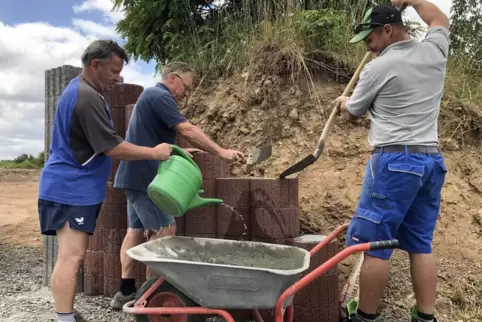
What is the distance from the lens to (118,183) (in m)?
3.31

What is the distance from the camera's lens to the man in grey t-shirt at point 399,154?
2414 mm

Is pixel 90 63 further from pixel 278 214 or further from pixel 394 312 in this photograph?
pixel 394 312

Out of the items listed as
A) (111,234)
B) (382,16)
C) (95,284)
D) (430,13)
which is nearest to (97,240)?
(111,234)

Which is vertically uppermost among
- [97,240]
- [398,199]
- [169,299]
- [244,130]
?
[244,130]

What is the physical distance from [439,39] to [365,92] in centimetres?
54

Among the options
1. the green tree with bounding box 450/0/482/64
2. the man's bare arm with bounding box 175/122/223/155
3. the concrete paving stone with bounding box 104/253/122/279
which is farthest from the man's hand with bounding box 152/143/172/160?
the green tree with bounding box 450/0/482/64

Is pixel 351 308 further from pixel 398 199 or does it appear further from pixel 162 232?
pixel 162 232

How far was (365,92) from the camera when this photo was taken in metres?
2.54

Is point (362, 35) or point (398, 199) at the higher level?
point (362, 35)

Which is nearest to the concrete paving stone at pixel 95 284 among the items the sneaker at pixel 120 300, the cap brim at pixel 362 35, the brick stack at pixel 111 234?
the brick stack at pixel 111 234

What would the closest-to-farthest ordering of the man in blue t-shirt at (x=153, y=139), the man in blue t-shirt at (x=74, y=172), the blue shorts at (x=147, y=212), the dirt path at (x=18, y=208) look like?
the man in blue t-shirt at (x=74, y=172) < the man in blue t-shirt at (x=153, y=139) < the blue shorts at (x=147, y=212) < the dirt path at (x=18, y=208)

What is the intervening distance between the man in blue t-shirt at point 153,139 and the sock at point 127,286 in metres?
0.03

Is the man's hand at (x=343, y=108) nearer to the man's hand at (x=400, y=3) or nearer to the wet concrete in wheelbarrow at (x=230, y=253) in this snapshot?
the man's hand at (x=400, y=3)

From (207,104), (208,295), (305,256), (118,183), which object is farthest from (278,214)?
(207,104)
